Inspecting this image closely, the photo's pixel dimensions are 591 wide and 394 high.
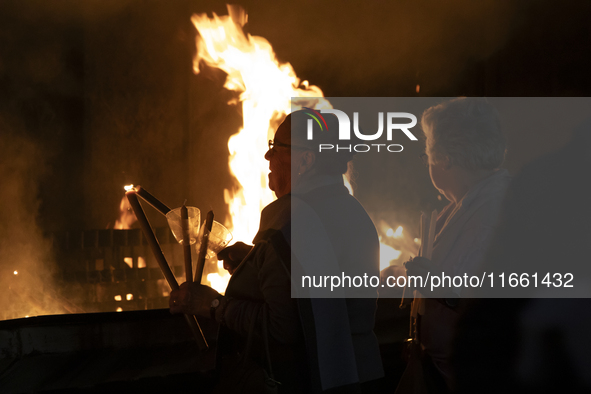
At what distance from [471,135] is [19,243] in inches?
209

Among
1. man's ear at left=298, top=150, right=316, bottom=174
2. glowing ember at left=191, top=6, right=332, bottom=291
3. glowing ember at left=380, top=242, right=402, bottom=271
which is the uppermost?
glowing ember at left=191, top=6, right=332, bottom=291

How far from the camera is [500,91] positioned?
576 cm

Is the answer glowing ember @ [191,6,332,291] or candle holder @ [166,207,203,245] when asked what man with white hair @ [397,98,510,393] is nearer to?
candle holder @ [166,207,203,245]

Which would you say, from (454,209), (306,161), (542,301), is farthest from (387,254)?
(306,161)

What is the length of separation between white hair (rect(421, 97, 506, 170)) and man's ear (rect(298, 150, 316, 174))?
2.15 feet

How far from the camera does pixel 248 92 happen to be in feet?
18.3

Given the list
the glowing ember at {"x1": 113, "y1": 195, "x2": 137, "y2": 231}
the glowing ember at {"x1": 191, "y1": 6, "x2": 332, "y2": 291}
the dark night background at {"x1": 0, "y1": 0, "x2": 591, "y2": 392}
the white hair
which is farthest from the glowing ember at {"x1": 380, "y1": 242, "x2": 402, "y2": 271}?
the white hair

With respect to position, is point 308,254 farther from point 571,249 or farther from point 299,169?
point 571,249

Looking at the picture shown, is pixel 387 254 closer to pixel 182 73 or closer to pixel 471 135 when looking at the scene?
pixel 182 73

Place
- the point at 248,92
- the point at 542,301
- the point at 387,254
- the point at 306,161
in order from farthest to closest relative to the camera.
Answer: the point at 387,254 → the point at 248,92 → the point at 306,161 → the point at 542,301

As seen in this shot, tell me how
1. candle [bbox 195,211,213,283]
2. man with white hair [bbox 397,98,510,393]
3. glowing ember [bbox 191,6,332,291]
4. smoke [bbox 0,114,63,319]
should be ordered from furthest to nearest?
1. glowing ember [bbox 191,6,332,291]
2. smoke [bbox 0,114,63,319]
3. candle [bbox 195,211,213,283]
4. man with white hair [bbox 397,98,510,393]

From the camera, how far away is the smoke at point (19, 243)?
16.5ft

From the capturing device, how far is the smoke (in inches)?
198

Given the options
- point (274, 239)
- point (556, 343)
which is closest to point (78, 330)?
point (274, 239)
